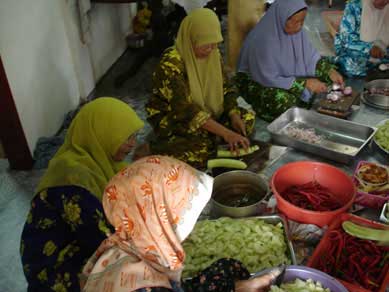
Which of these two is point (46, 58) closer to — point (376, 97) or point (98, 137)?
point (98, 137)

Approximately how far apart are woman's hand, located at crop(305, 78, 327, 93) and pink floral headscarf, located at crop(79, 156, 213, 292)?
2.15 metres

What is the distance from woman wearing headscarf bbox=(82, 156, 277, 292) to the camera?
1.05m

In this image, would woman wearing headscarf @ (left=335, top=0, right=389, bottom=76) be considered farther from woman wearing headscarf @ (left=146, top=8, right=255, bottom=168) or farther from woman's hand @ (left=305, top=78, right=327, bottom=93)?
woman wearing headscarf @ (left=146, top=8, right=255, bottom=168)

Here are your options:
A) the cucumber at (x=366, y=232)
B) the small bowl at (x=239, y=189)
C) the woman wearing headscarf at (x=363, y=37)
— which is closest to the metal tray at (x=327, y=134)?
the small bowl at (x=239, y=189)

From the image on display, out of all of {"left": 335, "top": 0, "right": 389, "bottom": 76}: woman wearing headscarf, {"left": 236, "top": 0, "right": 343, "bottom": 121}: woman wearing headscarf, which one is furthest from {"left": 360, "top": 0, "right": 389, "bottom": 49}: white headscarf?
{"left": 236, "top": 0, "right": 343, "bottom": 121}: woman wearing headscarf

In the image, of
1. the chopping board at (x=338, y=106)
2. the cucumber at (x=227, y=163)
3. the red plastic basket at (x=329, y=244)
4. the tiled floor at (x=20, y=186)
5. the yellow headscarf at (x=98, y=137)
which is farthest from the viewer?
the chopping board at (x=338, y=106)

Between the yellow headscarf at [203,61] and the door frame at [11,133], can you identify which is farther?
the door frame at [11,133]

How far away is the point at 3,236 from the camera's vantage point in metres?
2.26

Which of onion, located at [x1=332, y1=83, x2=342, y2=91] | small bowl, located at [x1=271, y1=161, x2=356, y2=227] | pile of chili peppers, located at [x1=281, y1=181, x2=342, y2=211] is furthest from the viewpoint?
onion, located at [x1=332, y1=83, x2=342, y2=91]

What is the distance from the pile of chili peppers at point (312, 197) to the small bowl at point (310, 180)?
0.04m

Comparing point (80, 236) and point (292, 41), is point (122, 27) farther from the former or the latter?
point (80, 236)

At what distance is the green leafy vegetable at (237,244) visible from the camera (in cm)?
159

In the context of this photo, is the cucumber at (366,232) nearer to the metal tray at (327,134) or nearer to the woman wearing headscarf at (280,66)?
the metal tray at (327,134)

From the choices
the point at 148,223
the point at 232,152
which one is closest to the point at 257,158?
the point at 232,152
